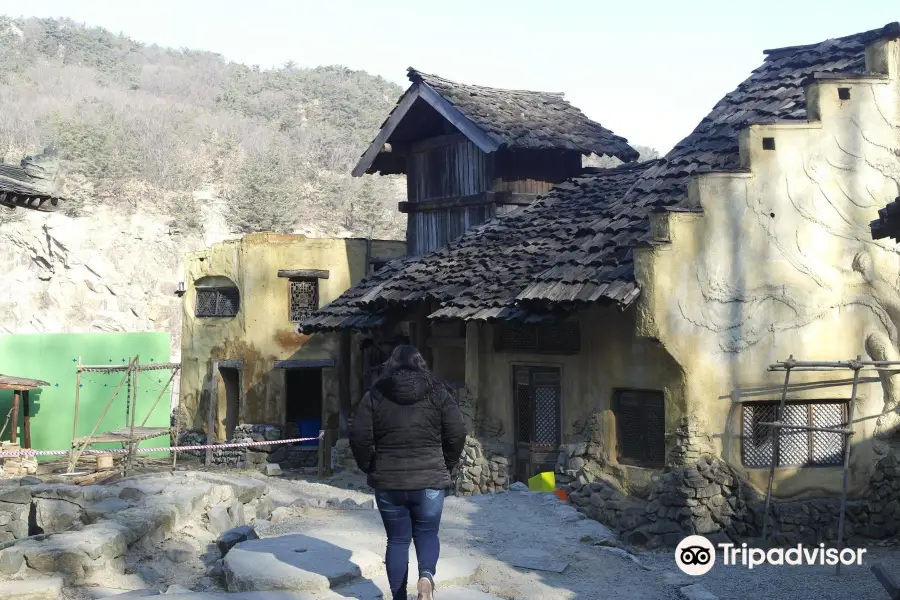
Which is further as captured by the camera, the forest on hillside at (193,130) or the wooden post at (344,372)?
the forest on hillside at (193,130)

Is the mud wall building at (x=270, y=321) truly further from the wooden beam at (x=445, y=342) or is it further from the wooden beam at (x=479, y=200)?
the wooden beam at (x=445, y=342)

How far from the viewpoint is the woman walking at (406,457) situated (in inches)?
241

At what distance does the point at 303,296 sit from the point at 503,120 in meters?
7.46

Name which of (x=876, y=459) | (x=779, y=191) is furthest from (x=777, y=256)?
(x=876, y=459)

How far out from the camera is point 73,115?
4400 cm

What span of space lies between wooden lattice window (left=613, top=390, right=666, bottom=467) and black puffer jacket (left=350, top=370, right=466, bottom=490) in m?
5.69

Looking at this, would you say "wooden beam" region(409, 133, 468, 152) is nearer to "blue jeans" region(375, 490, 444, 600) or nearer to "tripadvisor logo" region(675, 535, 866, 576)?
"tripadvisor logo" region(675, 535, 866, 576)

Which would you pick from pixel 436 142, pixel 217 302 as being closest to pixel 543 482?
pixel 436 142

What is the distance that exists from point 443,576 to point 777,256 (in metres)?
6.10

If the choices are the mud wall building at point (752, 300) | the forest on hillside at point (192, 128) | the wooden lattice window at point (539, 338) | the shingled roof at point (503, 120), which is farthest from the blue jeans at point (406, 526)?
the forest on hillside at point (192, 128)

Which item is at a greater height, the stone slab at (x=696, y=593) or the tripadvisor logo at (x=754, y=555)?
the stone slab at (x=696, y=593)

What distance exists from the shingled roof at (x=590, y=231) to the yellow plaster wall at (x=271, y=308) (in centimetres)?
594

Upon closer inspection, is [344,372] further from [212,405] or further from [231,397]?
[231,397]

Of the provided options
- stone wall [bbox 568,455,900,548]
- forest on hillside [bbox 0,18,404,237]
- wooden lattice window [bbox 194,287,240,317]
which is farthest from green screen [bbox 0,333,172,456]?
stone wall [bbox 568,455,900,548]
